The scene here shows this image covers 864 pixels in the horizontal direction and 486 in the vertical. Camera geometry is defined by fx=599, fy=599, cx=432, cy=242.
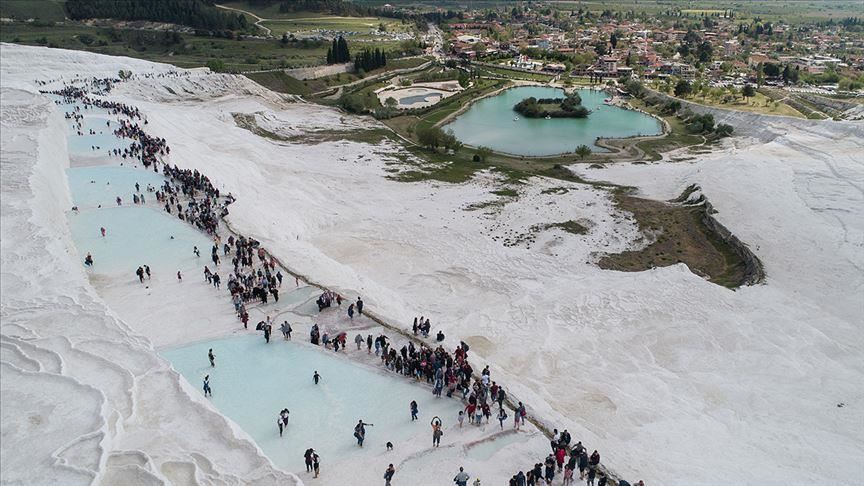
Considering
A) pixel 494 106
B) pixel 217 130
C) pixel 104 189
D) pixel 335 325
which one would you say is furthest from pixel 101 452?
pixel 494 106

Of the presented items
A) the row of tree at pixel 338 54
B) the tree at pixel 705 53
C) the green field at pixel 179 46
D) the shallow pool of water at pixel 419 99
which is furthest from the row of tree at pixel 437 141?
the tree at pixel 705 53

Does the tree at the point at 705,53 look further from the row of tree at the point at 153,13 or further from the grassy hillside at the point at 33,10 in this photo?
the grassy hillside at the point at 33,10

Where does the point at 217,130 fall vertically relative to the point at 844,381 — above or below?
above

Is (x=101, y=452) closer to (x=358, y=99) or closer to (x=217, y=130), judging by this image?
(x=217, y=130)

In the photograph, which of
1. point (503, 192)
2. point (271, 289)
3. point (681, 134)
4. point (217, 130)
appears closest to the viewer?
point (271, 289)

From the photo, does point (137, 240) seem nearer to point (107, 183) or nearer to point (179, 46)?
point (107, 183)

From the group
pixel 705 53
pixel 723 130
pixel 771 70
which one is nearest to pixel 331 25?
pixel 705 53
